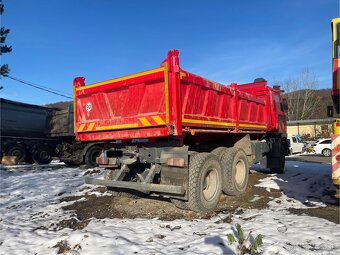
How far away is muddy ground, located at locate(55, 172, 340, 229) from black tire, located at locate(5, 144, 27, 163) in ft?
39.0

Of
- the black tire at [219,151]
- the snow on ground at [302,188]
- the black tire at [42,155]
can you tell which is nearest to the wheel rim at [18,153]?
the black tire at [42,155]

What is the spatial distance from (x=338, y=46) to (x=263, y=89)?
3.65 meters

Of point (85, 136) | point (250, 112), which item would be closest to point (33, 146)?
point (85, 136)

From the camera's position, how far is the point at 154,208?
679 cm

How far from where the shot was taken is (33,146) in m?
19.0

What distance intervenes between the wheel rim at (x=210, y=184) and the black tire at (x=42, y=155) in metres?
14.4

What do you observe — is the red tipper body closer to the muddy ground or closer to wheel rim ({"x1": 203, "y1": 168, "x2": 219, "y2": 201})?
wheel rim ({"x1": 203, "y1": 168, "x2": 219, "y2": 201})

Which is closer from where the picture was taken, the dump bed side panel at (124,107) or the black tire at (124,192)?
the dump bed side panel at (124,107)

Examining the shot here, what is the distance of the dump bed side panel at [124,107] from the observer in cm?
612

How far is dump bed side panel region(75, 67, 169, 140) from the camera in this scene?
6121mm

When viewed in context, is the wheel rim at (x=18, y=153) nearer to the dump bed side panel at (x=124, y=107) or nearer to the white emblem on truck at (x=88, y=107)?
the dump bed side panel at (x=124, y=107)

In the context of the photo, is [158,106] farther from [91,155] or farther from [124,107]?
[91,155]

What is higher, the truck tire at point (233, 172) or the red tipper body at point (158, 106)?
the red tipper body at point (158, 106)

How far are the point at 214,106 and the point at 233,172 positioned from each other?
5.16 ft
